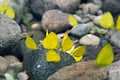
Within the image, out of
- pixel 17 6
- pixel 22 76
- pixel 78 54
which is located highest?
pixel 17 6

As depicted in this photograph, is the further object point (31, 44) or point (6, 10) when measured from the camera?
point (6, 10)

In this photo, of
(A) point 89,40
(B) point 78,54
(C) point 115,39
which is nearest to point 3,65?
(B) point 78,54

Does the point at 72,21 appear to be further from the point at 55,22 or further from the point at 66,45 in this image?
the point at 66,45

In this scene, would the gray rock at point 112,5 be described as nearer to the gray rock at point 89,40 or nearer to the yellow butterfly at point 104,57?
the gray rock at point 89,40

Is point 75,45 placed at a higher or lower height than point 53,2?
lower

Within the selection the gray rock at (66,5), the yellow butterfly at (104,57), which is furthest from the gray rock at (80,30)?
the yellow butterfly at (104,57)

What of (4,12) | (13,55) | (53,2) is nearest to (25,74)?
(13,55)

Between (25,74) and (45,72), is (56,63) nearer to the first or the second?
(45,72)
